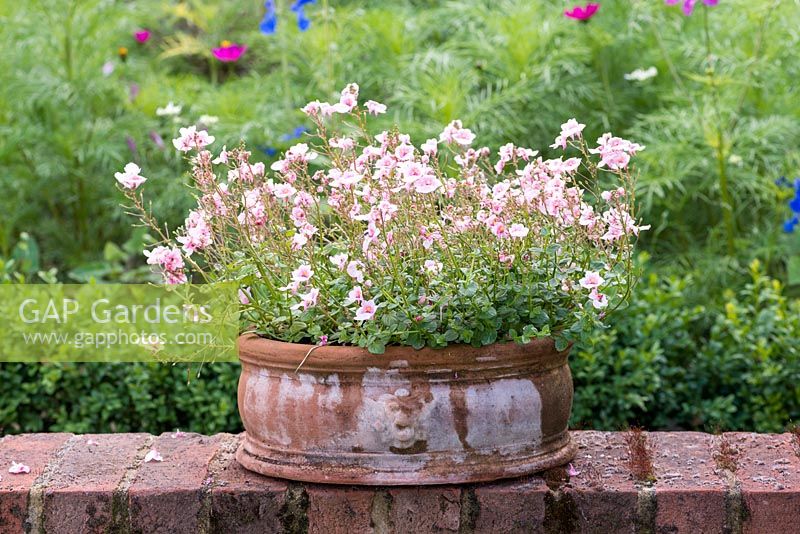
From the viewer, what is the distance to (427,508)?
186 cm

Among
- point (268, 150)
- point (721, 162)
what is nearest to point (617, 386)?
point (721, 162)

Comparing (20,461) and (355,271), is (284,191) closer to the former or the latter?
(355,271)

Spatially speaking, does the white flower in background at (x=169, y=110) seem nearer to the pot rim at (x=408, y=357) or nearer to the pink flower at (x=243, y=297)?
the pink flower at (x=243, y=297)

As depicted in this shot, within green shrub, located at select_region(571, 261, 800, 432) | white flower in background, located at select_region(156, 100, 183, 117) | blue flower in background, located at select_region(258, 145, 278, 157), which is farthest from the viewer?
blue flower in background, located at select_region(258, 145, 278, 157)

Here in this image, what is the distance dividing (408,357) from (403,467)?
7.6 inches

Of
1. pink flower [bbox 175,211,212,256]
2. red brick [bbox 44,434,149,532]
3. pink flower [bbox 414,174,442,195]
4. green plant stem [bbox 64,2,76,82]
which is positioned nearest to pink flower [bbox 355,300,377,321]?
pink flower [bbox 414,174,442,195]

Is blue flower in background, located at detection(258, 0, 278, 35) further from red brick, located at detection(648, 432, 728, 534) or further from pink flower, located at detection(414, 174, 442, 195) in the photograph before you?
red brick, located at detection(648, 432, 728, 534)

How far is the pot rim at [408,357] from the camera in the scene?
1.82 meters

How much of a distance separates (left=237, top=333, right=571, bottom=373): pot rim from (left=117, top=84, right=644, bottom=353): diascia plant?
0.07 ft

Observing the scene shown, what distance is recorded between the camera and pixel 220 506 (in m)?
1.88

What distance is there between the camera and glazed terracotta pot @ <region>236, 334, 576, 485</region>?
182 cm

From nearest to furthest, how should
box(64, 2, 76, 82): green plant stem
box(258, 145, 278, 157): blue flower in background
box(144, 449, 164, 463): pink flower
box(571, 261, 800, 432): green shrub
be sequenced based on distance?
box(144, 449, 164, 463): pink flower → box(571, 261, 800, 432): green shrub → box(258, 145, 278, 157): blue flower in background → box(64, 2, 76, 82): green plant stem

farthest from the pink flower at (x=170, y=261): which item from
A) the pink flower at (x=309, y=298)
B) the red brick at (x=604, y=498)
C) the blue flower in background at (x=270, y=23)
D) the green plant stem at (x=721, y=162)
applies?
the blue flower in background at (x=270, y=23)

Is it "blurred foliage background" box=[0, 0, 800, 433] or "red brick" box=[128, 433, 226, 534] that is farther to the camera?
"blurred foliage background" box=[0, 0, 800, 433]
